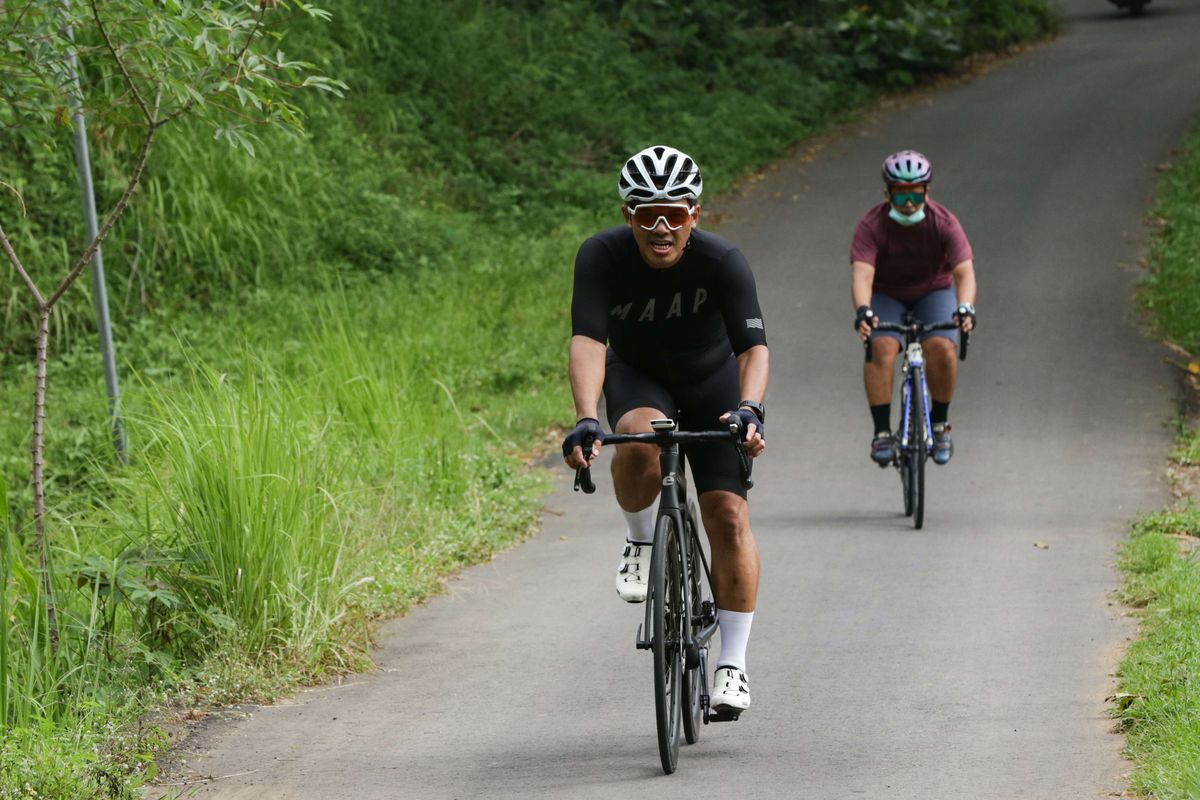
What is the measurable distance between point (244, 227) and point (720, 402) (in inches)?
Result: 443

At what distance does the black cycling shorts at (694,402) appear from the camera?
559 centimetres

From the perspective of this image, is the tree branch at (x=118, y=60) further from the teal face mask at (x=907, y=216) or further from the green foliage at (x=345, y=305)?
the teal face mask at (x=907, y=216)

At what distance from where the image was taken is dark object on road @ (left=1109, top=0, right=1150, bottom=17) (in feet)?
110

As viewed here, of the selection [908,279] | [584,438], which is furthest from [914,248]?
[584,438]

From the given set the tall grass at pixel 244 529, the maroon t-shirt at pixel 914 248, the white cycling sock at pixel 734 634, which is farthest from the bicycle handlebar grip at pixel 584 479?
the maroon t-shirt at pixel 914 248

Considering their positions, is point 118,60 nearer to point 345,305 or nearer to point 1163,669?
point 1163,669

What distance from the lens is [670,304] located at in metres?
5.65

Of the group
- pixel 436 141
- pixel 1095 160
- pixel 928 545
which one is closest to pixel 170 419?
pixel 928 545

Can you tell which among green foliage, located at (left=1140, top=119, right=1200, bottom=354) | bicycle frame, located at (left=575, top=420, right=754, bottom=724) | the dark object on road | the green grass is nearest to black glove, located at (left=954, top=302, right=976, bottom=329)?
the green grass

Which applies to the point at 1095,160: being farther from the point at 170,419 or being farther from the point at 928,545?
the point at 170,419

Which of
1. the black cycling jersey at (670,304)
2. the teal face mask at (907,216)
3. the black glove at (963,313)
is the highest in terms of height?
the teal face mask at (907,216)

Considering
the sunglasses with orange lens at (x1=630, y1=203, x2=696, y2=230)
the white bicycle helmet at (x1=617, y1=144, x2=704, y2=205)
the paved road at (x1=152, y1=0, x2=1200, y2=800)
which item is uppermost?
the white bicycle helmet at (x1=617, y1=144, x2=704, y2=205)

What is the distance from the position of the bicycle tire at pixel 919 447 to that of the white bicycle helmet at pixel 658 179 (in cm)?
426

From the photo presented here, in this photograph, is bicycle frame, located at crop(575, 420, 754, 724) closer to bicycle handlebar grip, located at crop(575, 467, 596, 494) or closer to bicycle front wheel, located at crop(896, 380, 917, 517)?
bicycle handlebar grip, located at crop(575, 467, 596, 494)
